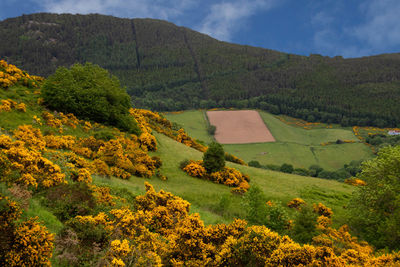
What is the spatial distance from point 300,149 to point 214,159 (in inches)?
3710

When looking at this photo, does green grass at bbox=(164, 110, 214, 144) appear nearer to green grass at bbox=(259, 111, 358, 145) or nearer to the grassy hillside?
green grass at bbox=(259, 111, 358, 145)

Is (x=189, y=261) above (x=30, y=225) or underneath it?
underneath

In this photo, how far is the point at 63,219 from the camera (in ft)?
42.4

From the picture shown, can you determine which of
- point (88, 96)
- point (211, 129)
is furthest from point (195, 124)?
point (88, 96)

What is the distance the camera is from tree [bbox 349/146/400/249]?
25484 mm

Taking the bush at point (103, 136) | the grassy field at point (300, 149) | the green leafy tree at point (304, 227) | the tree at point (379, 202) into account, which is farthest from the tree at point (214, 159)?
the grassy field at point (300, 149)

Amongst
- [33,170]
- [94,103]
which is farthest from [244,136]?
[33,170]

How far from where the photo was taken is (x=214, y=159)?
3934cm

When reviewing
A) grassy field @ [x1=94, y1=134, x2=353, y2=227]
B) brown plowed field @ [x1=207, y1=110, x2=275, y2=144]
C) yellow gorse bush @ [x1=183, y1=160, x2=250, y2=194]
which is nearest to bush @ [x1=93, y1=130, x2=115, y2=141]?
grassy field @ [x1=94, y1=134, x2=353, y2=227]

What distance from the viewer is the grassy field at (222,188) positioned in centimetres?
2776

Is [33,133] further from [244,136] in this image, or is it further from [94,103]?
[244,136]

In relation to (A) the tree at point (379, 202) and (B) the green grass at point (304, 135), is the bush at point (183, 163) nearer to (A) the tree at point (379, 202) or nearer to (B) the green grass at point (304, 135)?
(A) the tree at point (379, 202)

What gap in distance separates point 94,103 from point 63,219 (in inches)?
1186

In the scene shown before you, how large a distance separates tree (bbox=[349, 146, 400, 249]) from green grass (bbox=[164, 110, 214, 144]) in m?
98.7
